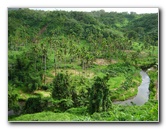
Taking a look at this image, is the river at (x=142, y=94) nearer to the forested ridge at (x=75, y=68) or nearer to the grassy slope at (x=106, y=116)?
the forested ridge at (x=75, y=68)

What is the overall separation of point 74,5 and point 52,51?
220 cm

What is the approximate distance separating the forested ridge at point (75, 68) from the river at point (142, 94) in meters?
0.15

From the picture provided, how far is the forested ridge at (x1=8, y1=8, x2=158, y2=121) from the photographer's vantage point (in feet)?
22.4

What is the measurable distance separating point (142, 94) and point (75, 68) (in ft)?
7.09

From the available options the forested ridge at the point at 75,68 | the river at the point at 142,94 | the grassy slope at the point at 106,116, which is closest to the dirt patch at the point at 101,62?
the forested ridge at the point at 75,68

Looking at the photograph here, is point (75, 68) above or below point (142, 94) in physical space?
above

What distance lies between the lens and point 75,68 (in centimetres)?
847

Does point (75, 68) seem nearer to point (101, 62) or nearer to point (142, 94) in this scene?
point (101, 62)

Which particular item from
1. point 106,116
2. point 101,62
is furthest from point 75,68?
point 106,116

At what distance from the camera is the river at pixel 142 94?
306 inches

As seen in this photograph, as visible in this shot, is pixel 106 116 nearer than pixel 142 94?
Yes

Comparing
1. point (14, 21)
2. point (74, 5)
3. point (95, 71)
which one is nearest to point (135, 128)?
point (95, 71)

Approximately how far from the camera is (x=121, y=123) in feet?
20.7

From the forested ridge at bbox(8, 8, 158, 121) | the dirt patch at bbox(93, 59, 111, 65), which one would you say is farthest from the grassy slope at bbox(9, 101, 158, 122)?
the dirt patch at bbox(93, 59, 111, 65)
